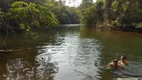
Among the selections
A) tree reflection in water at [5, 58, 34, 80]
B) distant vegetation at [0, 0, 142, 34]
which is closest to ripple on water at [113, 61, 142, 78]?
tree reflection in water at [5, 58, 34, 80]

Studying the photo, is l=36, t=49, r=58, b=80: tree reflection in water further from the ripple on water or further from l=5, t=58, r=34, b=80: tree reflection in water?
the ripple on water

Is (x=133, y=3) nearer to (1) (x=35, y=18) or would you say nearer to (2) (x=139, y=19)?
(2) (x=139, y=19)

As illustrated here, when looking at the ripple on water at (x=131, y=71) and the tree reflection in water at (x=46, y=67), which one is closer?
the tree reflection in water at (x=46, y=67)

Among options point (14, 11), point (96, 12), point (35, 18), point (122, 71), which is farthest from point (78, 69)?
point (96, 12)

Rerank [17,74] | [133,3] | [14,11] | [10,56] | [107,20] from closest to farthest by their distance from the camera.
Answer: [17,74], [14,11], [10,56], [133,3], [107,20]

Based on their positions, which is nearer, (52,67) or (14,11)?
(52,67)

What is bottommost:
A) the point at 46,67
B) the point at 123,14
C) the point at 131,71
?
the point at 131,71

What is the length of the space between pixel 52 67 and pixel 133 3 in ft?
151

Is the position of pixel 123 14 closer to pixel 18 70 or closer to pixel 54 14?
pixel 54 14

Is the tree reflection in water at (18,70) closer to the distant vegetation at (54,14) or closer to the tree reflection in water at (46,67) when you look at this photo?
the tree reflection in water at (46,67)

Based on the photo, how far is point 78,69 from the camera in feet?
49.8

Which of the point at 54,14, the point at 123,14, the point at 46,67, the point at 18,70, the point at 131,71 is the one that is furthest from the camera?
the point at 123,14

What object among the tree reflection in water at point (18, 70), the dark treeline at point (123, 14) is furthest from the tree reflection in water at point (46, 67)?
the dark treeline at point (123, 14)

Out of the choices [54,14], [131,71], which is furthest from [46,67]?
[54,14]
